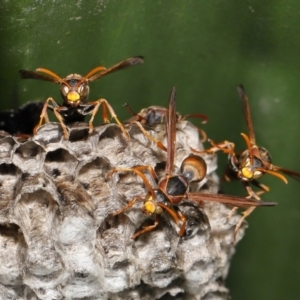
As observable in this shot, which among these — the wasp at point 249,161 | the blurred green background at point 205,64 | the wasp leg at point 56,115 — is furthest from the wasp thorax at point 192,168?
the blurred green background at point 205,64

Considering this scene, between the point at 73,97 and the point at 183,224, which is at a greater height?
the point at 73,97

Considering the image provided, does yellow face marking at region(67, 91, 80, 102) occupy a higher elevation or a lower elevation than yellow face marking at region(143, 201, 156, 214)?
higher

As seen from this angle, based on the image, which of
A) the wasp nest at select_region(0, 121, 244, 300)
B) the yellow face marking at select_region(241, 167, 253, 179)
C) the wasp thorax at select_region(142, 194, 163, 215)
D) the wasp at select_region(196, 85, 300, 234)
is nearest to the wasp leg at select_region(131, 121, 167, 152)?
the wasp nest at select_region(0, 121, 244, 300)

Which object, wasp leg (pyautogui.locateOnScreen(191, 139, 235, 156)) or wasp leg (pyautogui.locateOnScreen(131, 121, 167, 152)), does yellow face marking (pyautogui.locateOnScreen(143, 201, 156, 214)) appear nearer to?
wasp leg (pyautogui.locateOnScreen(131, 121, 167, 152))

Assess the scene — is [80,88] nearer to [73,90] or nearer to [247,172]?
[73,90]

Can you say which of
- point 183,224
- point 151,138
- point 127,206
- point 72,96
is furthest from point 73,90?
point 183,224

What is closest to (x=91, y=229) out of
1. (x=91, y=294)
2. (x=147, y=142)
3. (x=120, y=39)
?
(x=91, y=294)

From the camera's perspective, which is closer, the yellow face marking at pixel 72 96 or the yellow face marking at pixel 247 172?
the yellow face marking at pixel 72 96

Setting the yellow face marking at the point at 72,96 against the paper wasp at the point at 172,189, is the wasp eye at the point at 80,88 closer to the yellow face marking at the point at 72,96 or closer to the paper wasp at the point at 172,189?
the yellow face marking at the point at 72,96
